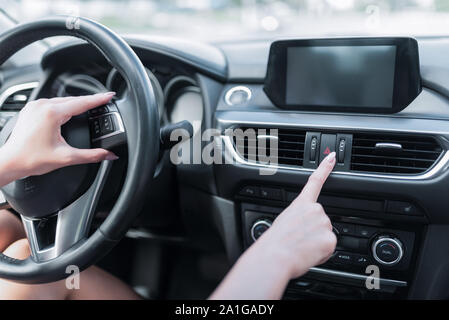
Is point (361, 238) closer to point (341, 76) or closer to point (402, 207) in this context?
point (402, 207)

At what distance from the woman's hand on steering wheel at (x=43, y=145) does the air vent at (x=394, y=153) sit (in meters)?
0.67

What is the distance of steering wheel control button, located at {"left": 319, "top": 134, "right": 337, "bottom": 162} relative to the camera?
1.25 metres

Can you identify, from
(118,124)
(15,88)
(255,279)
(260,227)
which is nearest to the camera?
(255,279)

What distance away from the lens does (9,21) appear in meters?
1.77

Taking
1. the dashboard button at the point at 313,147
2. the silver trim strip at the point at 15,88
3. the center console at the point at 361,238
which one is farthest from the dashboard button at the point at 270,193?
the silver trim strip at the point at 15,88

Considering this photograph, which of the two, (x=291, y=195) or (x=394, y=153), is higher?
(x=394, y=153)

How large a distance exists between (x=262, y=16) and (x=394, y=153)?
957 millimetres

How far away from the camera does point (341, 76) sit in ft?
4.27

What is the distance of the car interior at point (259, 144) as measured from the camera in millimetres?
1108

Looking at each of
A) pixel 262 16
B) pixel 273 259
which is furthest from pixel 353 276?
pixel 262 16

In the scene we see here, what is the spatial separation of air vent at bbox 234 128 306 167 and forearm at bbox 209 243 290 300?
574 mm

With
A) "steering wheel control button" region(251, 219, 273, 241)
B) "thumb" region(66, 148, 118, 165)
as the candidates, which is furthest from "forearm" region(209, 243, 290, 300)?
"steering wheel control button" region(251, 219, 273, 241)

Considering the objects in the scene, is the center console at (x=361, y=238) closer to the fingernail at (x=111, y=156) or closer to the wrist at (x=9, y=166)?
the fingernail at (x=111, y=156)

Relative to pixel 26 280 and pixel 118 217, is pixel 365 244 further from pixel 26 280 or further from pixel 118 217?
pixel 26 280
